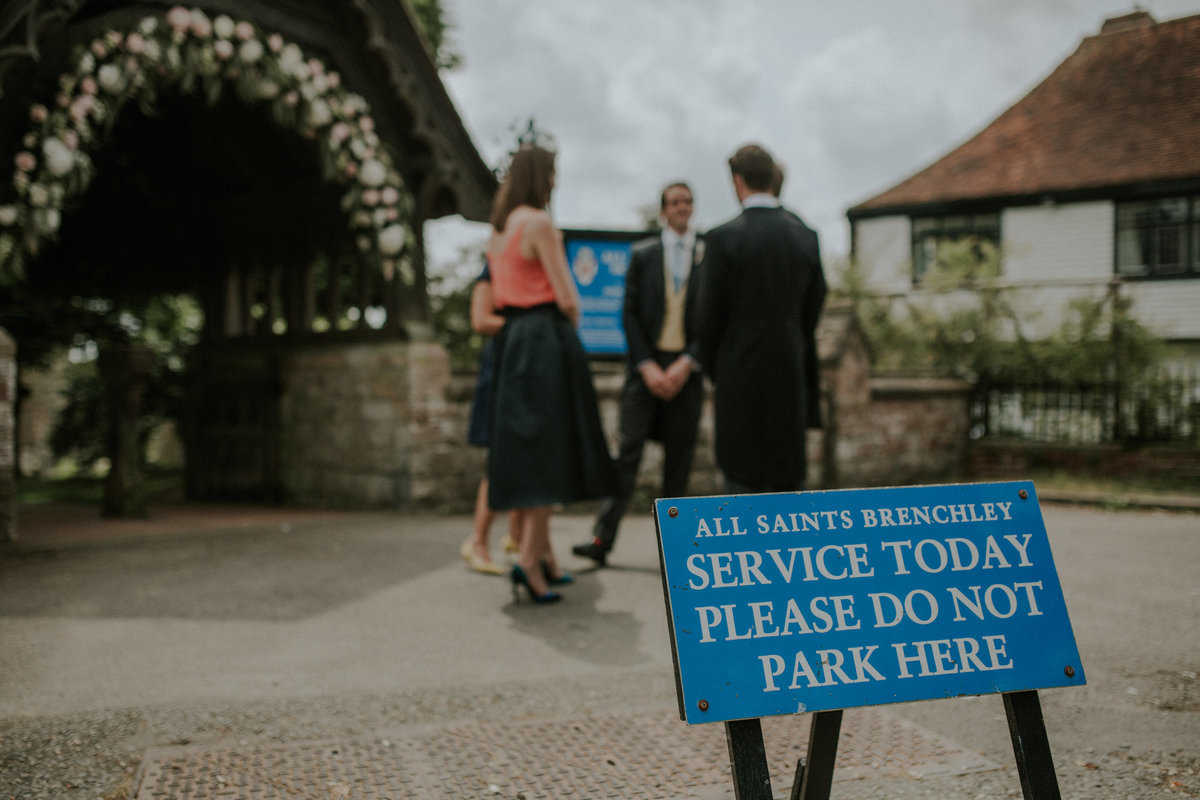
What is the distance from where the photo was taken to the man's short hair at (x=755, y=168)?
4133 mm

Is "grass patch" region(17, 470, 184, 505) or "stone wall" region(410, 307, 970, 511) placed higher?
"stone wall" region(410, 307, 970, 511)

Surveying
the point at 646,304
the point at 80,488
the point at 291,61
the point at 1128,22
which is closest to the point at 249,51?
the point at 291,61

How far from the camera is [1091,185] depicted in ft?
60.7

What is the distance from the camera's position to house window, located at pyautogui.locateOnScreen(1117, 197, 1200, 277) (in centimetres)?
1788

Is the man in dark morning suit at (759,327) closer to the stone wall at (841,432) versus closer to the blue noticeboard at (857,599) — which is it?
the blue noticeboard at (857,599)

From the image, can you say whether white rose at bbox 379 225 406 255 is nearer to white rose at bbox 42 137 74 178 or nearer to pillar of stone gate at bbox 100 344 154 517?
pillar of stone gate at bbox 100 344 154 517

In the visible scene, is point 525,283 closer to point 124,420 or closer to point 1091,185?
point 124,420

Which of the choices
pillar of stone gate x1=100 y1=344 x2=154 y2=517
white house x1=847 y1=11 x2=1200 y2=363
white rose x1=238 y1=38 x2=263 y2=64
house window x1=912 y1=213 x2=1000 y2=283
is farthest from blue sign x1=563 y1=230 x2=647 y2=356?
house window x1=912 y1=213 x2=1000 y2=283

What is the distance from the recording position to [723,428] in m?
4.19

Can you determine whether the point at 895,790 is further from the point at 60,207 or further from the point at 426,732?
the point at 60,207

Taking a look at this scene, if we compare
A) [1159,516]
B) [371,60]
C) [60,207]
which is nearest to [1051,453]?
[1159,516]

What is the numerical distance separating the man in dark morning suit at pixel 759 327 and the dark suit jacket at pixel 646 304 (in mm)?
1161

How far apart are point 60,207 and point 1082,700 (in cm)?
593

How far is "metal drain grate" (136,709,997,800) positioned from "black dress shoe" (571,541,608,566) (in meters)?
2.35
